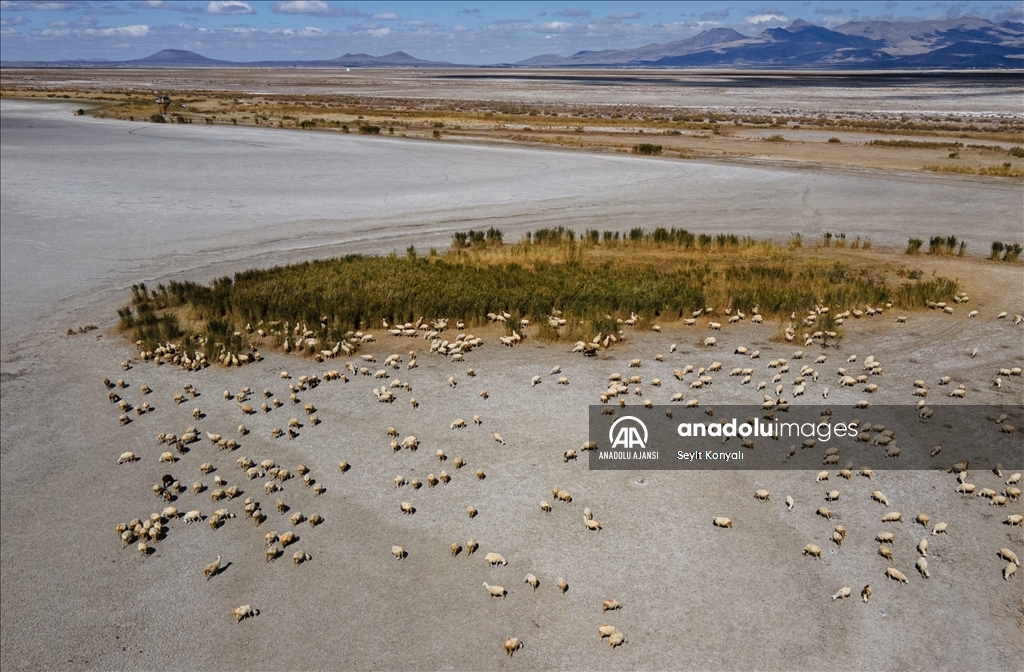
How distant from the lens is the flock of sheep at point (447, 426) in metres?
7.07

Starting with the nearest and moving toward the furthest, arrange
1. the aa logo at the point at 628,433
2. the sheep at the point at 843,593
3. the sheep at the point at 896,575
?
the sheep at the point at 843,593, the sheep at the point at 896,575, the aa logo at the point at 628,433

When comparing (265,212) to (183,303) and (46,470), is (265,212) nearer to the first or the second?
(183,303)

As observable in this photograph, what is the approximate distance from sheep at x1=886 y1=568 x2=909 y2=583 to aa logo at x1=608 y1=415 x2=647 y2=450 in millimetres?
3099

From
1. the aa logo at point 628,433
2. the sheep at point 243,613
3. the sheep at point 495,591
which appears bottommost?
the sheep at point 243,613

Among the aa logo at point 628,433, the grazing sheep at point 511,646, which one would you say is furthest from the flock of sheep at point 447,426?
the aa logo at point 628,433

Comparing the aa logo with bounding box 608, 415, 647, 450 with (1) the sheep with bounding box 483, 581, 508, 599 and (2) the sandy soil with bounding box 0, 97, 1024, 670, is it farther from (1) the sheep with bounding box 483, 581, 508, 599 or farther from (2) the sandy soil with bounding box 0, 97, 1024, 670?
(1) the sheep with bounding box 483, 581, 508, 599

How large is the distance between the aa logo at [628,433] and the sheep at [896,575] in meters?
3.10

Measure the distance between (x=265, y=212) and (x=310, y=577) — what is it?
20.3 m

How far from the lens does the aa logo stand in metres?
8.92

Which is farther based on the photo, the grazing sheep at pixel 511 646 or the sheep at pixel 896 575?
the sheep at pixel 896 575

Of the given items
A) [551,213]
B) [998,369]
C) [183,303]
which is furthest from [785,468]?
[551,213]

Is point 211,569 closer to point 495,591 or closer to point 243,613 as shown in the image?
point 243,613

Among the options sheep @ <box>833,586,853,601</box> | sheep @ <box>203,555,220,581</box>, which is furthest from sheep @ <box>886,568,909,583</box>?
sheep @ <box>203,555,220,581</box>

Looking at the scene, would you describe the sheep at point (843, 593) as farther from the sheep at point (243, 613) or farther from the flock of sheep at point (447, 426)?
the sheep at point (243, 613)
